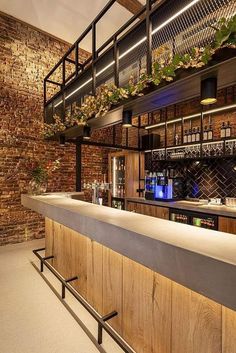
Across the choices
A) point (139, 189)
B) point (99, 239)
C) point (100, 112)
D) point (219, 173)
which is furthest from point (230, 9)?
point (139, 189)

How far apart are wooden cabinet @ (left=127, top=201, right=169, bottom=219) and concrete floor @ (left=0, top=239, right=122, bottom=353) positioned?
7.67ft

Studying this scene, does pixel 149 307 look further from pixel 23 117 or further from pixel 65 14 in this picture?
pixel 65 14

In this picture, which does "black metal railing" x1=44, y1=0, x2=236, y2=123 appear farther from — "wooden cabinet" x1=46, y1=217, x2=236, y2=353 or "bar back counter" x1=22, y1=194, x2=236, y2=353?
"wooden cabinet" x1=46, y1=217, x2=236, y2=353

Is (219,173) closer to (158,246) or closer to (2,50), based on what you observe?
(158,246)

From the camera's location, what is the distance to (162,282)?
158 cm

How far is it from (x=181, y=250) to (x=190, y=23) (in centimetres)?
244

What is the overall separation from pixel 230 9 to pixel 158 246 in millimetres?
2398

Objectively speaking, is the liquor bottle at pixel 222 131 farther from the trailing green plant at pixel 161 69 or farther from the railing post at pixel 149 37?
the railing post at pixel 149 37

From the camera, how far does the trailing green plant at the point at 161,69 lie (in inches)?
54.2

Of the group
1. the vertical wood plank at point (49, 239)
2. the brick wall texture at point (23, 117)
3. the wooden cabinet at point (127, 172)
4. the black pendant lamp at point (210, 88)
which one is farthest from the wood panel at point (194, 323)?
the wooden cabinet at point (127, 172)

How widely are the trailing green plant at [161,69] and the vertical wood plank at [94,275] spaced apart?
1567 millimetres

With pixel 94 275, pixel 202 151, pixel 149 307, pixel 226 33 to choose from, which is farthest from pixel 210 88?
pixel 202 151

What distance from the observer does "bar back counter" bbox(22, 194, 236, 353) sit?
1.06 meters

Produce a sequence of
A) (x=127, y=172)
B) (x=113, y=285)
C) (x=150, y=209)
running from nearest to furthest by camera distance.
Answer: (x=113, y=285), (x=150, y=209), (x=127, y=172)
